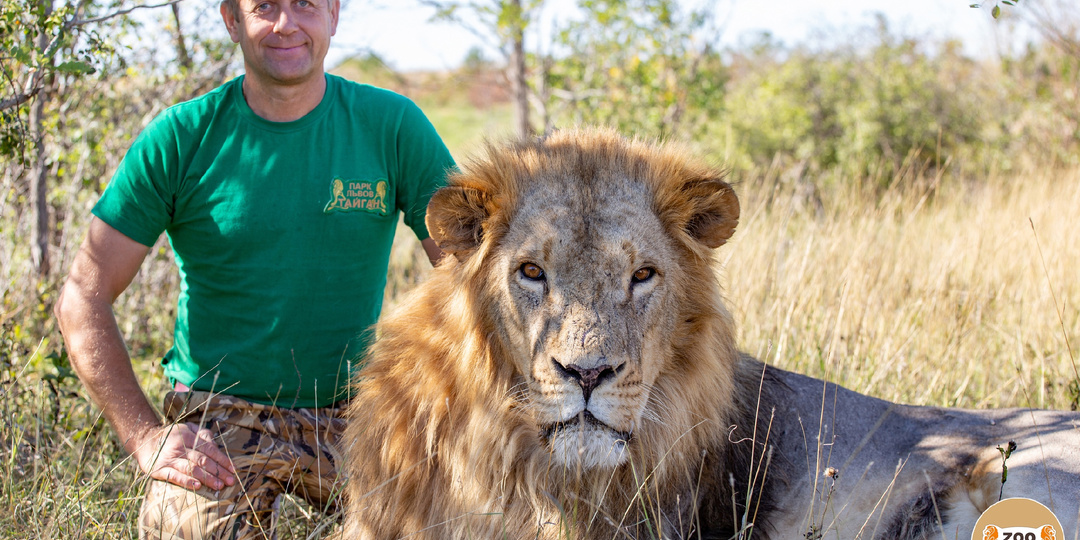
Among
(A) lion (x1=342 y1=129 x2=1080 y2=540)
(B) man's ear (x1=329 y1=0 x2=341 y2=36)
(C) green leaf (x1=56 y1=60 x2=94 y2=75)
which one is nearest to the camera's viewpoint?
(A) lion (x1=342 y1=129 x2=1080 y2=540)

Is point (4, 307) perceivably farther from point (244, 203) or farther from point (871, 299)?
point (871, 299)

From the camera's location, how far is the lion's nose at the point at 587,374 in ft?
7.02

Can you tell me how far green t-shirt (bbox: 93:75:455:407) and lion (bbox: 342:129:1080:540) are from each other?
665 millimetres

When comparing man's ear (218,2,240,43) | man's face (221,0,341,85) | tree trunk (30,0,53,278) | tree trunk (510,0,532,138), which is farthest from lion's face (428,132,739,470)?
tree trunk (510,0,532,138)

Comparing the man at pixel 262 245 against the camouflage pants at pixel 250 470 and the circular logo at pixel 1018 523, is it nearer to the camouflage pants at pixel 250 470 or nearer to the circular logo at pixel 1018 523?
the camouflage pants at pixel 250 470

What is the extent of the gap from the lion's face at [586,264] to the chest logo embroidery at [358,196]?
923mm

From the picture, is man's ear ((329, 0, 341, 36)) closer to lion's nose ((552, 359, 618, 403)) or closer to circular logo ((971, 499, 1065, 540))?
lion's nose ((552, 359, 618, 403))

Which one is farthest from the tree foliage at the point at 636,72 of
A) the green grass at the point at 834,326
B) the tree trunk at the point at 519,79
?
the green grass at the point at 834,326

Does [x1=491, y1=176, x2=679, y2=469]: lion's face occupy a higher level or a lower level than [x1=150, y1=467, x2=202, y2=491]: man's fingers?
higher

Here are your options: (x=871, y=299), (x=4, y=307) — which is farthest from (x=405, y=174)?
(x=871, y=299)

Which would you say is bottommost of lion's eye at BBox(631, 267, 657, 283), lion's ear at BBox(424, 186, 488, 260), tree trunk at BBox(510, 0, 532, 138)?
lion's eye at BBox(631, 267, 657, 283)

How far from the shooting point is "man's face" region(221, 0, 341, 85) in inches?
131

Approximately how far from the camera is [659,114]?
8.76 meters

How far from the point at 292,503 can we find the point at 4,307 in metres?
2.34
